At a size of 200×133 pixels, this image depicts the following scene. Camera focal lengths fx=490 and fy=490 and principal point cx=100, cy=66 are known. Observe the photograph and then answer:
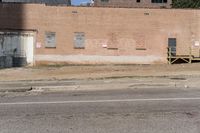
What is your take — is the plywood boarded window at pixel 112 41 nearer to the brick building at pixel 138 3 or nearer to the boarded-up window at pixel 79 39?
the boarded-up window at pixel 79 39

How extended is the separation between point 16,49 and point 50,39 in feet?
10.2

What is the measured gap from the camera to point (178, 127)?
29.1 ft

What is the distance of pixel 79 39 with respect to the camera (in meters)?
43.2

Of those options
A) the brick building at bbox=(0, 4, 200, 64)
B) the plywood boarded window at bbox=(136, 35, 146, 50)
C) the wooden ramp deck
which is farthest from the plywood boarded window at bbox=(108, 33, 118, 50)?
the wooden ramp deck

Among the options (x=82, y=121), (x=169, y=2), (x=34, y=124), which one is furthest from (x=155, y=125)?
(x=169, y=2)

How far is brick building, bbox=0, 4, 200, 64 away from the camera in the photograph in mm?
42750

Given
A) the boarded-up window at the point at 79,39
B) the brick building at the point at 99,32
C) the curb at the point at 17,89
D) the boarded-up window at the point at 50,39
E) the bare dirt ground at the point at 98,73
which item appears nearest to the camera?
the curb at the point at 17,89

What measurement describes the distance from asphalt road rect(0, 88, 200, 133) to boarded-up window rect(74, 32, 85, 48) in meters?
29.6

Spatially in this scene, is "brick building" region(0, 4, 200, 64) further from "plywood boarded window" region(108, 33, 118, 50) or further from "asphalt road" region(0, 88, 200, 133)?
"asphalt road" region(0, 88, 200, 133)

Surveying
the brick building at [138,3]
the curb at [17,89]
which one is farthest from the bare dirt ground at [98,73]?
the brick building at [138,3]

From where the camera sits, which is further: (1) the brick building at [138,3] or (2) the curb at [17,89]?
(1) the brick building at [138,3]

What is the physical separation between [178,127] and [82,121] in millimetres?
1903

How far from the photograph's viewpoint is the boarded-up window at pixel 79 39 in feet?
142

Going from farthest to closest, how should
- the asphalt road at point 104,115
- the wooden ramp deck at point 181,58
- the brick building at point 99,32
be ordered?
the wooden ramp deck at point 181,58 < the brick building at point 99,32 < the asphalt road at point 104,115
